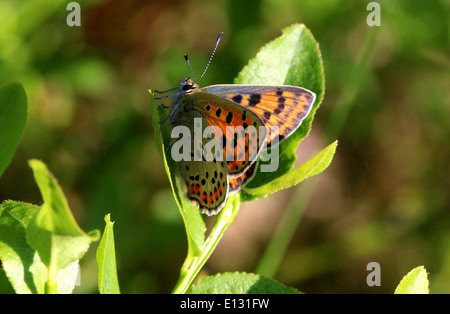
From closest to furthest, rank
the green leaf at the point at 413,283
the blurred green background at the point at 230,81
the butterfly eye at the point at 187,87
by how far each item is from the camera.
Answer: the green leaf at the point at 413,283 < the butterfly eye at the point at 187,87 < the blurred green background at the point at 230,81

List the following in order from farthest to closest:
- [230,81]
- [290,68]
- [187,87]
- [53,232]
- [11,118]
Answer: [230,81]
[187,87]
[290,68]
[11,118]
[53,232]

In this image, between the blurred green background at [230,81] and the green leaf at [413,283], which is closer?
the green leaf at [413,283]

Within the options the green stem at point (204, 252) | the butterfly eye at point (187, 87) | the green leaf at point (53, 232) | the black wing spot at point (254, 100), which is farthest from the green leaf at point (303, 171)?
the butterfly eye at point (187, 87)

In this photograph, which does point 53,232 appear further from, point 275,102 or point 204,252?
point 275,102

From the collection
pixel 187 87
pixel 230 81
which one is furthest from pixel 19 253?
pixel 230 81

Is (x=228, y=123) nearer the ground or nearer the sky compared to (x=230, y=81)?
nearer the ground

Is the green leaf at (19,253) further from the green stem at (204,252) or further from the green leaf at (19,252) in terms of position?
the green stem at (204,252)

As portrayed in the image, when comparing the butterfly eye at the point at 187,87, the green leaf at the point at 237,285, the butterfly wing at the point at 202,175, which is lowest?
the green leaf at the point at 237,285
